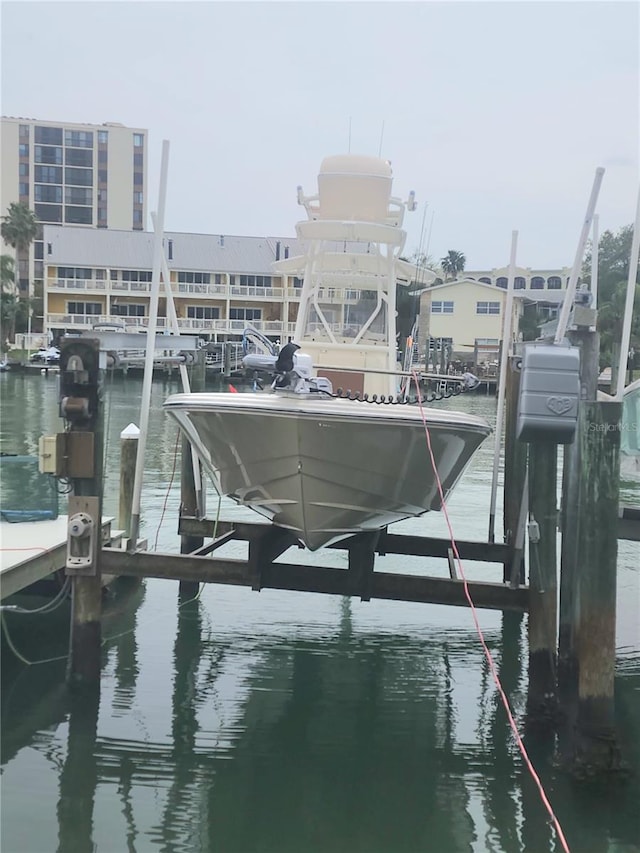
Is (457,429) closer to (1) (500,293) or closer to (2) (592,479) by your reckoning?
(2) (592,479)

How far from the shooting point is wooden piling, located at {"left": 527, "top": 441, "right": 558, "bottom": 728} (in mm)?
6715

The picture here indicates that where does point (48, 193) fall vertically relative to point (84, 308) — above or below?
above

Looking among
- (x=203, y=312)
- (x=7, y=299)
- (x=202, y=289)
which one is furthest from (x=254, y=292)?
(x=7, y=299)

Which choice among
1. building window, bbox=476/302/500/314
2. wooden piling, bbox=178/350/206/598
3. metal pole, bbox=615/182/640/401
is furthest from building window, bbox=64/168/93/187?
metal pole, bbox=615/182/640/401

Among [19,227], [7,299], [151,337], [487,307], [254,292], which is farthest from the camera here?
[19,227]

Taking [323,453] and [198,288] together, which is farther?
[198,288]

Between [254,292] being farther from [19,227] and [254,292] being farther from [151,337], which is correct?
[151,337]

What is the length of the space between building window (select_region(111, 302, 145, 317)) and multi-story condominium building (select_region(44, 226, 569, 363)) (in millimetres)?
71

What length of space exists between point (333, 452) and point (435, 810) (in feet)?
8.49

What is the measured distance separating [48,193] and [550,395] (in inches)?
3942

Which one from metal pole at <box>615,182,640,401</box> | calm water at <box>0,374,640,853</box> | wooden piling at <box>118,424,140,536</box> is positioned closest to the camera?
calm water at <box>0,374,640,853</box>

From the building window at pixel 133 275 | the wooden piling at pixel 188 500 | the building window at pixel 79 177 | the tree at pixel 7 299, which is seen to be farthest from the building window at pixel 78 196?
the wooden piling at pixel 188 500

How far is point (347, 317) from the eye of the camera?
10008 millimetres

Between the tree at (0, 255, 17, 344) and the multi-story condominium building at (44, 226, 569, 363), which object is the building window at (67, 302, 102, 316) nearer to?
the multi-story condominium building at (44, 226, 569, 363)
